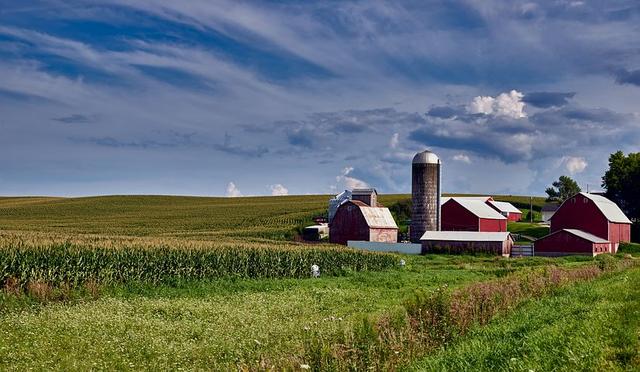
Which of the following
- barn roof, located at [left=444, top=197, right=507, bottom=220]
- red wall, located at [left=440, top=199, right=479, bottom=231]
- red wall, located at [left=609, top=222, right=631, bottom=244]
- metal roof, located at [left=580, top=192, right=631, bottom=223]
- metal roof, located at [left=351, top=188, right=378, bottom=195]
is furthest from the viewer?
metal roof, located at [left=351, top=188, right=378, bottom=195]

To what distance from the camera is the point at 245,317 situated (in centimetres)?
1997

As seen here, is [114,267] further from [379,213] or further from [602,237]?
[602,237]

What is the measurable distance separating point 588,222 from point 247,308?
5148cm

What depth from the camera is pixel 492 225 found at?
2847 inches

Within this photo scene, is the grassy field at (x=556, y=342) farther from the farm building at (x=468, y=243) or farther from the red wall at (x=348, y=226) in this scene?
the red wall at (x=348, y=226)

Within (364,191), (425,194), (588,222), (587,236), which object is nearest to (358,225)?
(425,194)

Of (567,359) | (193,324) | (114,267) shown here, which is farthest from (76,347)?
(114,267)

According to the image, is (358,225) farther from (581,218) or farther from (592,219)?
(592,219)

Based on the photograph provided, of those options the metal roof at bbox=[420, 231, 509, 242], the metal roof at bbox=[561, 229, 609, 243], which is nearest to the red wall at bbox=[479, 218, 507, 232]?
A: the metal roof at bbox=[420, 231, 509, 242]

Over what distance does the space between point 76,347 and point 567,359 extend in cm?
1038

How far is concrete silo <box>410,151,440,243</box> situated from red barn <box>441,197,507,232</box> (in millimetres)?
4501

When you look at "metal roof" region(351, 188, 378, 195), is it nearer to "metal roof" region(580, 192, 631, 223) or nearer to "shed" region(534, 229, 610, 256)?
"shed" region(534, 229, 610, 256)

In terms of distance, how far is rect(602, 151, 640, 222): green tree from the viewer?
3105 inches

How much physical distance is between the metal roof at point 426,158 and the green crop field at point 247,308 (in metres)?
24.4
